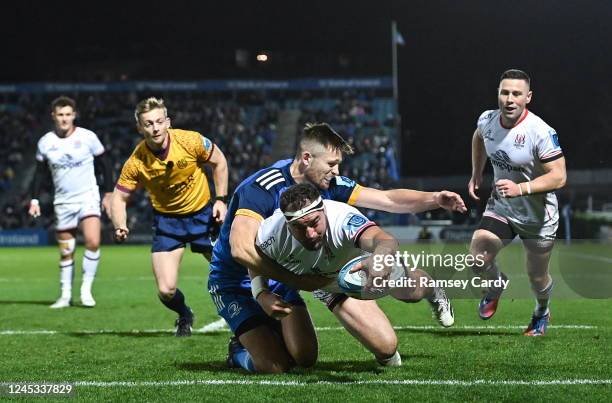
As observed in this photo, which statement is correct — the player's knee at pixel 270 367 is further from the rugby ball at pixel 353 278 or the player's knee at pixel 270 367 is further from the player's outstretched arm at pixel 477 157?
the player's outstretched arm at pixel 477 157

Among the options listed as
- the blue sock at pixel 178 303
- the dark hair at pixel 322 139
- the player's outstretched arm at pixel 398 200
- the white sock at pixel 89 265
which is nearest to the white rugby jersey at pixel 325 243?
the dark hair at pixel 322 139

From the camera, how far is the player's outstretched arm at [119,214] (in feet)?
24.3

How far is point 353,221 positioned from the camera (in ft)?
16.0

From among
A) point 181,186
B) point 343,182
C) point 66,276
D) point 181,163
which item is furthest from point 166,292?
point 66,276

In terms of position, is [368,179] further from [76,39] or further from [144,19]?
[76,39]

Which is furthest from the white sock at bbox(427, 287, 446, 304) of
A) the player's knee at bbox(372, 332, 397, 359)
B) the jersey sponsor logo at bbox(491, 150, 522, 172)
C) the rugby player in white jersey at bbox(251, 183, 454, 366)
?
the jersey sponsor logo at bbox(491, 150, 522, 172)

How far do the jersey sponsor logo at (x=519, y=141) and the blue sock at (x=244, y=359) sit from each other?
2.97 metres

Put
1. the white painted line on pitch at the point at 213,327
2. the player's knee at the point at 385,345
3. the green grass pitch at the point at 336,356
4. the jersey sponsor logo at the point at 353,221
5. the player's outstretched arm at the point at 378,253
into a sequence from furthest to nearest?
1. the white painted line on pitch at the point at 213,327
2. the player's knee at the point at 385,345
3. the jersey sponsor logo at the point at 353,221
4. the green grass pitch at the point at 336,356
5. the player's outstretched arm at the point at 378,253

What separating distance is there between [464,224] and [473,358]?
21.9 m

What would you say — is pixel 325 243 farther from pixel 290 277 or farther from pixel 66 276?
pixel 66 276

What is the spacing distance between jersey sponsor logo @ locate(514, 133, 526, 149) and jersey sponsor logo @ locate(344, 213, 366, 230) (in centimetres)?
281

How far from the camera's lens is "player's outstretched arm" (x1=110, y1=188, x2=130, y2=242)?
7.40 meters

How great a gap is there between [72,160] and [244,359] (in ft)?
18.5

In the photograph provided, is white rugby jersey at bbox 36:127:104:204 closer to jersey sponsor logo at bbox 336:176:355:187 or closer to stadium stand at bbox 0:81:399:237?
jersey sponsor logo at bbox 336:176:355:187
